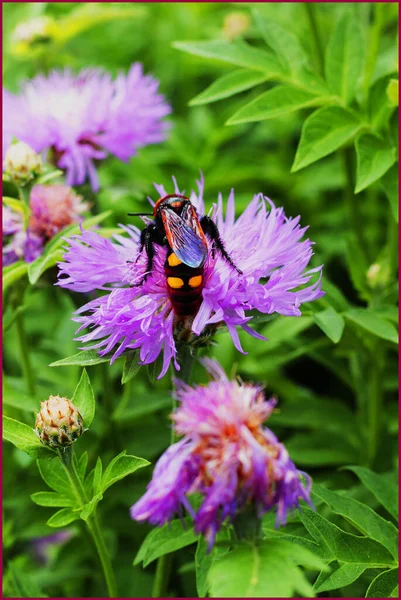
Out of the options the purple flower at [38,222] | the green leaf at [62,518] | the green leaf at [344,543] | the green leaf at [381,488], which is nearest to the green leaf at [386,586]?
the green leaf at [344,543]

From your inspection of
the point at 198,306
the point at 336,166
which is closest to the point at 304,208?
the point at 336,166

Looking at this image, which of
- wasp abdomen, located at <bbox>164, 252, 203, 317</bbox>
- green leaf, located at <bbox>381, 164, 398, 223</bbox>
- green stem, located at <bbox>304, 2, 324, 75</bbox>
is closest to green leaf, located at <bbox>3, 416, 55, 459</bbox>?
wasp abdomen, located at <bbox>164, 252, 203, 317</bbox>

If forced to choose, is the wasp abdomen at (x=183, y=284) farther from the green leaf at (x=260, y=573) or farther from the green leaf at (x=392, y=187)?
the green leaf at (x=392, y=187)

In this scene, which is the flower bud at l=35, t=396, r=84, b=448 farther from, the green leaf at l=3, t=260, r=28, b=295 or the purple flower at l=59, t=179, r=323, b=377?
the green leaf at l=3, t=260, r=28, b=295

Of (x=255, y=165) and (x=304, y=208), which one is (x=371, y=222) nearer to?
(x=304, y=208)

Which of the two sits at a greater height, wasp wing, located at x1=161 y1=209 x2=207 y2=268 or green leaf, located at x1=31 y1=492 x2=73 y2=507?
wasp wing, located at x1=161 y1=209 x2=207 y2=268

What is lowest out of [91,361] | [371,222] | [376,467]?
[376,467]

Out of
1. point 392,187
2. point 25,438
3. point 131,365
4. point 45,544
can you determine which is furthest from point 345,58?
point 45,544
